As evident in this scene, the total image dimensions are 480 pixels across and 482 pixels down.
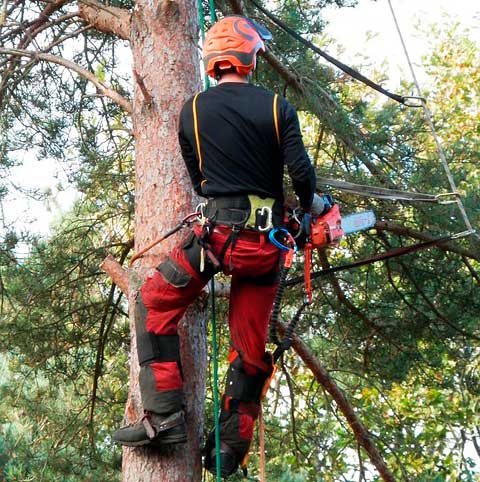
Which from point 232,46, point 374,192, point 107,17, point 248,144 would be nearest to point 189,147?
point 248,144

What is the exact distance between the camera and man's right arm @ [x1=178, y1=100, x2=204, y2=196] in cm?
333

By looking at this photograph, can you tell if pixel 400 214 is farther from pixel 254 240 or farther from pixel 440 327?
pixel 254 240

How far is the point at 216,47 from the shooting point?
3.29 m

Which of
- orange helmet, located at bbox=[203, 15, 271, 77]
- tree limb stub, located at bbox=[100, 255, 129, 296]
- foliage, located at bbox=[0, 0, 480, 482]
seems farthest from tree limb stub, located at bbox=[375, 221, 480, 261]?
orange helmet, located at bbox=[203, 15, 271, 77]

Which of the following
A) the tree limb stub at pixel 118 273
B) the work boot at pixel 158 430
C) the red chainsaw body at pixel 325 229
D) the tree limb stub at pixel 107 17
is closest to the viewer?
the work boot at pixel 158 430

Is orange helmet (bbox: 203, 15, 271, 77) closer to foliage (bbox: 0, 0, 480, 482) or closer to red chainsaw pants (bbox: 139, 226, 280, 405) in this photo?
red chainsaw pants (bbox: 139, 226, 280, 405)

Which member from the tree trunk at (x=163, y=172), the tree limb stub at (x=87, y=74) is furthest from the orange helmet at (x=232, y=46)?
the tree limb stub at (x=87, y=74)

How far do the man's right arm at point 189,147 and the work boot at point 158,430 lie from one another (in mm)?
847

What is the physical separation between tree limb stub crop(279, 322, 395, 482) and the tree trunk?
135 cm

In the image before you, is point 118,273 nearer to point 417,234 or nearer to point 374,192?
point 374,192

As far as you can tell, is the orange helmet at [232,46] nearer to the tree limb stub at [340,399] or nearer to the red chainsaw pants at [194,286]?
the red chainsaw pants at [194,286]

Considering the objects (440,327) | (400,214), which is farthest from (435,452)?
(400,214)

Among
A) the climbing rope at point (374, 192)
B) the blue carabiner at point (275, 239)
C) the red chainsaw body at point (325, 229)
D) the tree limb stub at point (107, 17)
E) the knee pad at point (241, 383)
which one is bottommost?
the knee pad at point (241, 383)

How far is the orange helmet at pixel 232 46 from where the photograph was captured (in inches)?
129
